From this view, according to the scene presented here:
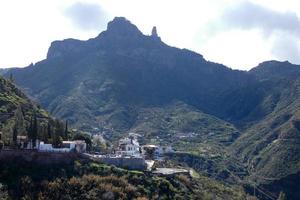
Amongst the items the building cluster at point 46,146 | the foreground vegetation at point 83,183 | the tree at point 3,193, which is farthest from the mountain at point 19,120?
the tree at point 3,193

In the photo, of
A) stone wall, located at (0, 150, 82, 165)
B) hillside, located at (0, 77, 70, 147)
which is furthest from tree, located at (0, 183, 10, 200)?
hillside, located at (0, 77, 70, 147)

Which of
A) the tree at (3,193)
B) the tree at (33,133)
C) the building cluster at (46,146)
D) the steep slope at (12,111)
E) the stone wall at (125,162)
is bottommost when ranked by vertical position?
the tree at (3,193)

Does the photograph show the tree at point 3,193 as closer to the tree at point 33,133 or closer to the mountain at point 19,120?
the mountain at point 19,120

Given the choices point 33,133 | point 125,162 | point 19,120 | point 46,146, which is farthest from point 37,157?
point 19,120

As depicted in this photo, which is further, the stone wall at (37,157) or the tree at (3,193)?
the stone wall at (37,157)

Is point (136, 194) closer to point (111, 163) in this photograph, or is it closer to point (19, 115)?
point (111, 163)

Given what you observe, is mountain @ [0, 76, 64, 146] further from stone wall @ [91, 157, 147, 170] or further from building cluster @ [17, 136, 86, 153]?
stone wall @ [91, 157, 147, 170]

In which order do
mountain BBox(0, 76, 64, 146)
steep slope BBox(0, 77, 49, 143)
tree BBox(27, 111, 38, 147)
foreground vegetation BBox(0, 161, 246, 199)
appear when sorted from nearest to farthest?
foreground vegetation BBox(0, 161, 246, 199) → tree BBox(27, 111, 38, 147) → mountain BBox(0, 76, 64, 146) → steep slope BBox(0, 77, 49, 143)

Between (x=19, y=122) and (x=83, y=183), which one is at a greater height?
(x=19, y=122)

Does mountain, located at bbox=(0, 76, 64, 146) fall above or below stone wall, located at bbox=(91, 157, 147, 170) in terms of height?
above

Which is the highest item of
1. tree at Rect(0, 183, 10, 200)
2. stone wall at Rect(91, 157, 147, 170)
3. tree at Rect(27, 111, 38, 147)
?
tree at Rect(27, 111, 38, 147)

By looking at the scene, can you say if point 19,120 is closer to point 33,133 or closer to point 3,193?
point 33,133

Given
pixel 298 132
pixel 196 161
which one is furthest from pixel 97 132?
pixel 298 132

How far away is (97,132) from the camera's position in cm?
19962
